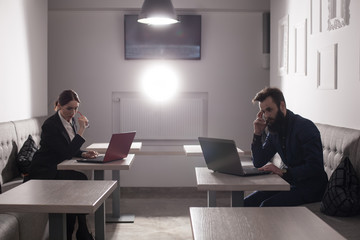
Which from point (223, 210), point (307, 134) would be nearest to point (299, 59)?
point (307, 134)

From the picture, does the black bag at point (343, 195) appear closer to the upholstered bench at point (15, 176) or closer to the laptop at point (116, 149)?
the laptop at point (116, 149)

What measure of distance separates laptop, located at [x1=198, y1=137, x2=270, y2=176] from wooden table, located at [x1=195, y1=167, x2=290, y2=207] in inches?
1.5

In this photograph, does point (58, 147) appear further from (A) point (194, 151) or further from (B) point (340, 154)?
(B) point (340, 154)

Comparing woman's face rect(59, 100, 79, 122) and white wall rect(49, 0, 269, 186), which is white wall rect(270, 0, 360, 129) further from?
woman's face rect(59, 100, 79, 122)

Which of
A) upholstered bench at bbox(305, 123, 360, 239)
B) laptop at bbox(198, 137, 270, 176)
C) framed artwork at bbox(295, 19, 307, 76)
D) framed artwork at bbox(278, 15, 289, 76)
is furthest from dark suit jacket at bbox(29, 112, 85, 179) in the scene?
framed artwork at bbox(278, 15, 289, 76)

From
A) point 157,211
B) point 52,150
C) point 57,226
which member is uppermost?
point 52,150

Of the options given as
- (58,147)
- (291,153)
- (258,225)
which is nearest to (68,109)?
(58,147)

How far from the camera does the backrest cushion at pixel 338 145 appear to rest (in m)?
3.27

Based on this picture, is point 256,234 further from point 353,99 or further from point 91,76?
point 91,76

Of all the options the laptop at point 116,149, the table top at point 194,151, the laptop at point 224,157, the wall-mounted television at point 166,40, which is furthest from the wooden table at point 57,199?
the wall-mounted television at point 166,40

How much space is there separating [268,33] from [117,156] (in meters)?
2.98

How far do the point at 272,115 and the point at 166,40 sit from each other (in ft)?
9.65

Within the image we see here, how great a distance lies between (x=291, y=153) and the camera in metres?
3.46

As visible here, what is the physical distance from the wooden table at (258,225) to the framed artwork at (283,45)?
3227mm
